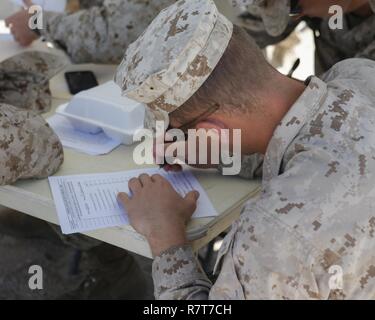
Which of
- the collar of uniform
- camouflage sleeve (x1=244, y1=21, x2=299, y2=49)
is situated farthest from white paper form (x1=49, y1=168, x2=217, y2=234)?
camouflage sleeve (x1=244, y1=21, x2=299, y2=49)

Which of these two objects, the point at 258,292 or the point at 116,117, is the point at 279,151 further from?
the point at 116,117

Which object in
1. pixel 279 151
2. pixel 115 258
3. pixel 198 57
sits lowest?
pixel 115 258

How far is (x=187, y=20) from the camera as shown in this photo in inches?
37.0

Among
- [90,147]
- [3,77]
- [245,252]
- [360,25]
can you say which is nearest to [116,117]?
[90,147]

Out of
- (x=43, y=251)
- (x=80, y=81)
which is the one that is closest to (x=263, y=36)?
(x=80, y=81)

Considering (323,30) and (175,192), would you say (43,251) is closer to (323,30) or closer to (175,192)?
(175,192)

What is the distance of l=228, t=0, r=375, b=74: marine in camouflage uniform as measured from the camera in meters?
1.56

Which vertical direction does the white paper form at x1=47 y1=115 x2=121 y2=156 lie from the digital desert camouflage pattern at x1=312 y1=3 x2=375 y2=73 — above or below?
below

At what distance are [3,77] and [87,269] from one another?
0.62 meters

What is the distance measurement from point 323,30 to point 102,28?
75 cm

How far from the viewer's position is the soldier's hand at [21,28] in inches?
74.2

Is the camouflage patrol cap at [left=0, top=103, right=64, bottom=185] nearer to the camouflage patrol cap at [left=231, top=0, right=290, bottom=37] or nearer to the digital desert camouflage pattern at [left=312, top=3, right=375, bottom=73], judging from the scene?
the camouflage patrol cap at [left=231, top=0, right=290, bottom=37]

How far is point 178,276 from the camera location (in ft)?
3.25
